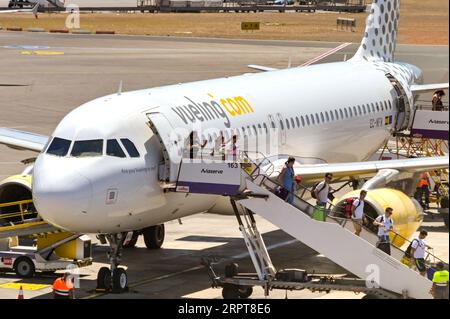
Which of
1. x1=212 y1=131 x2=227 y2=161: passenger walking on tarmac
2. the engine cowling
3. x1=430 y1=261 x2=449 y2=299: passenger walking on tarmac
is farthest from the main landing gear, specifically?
x1=430 y1=261 x2=449 y2=299: passenger walking on tarmac

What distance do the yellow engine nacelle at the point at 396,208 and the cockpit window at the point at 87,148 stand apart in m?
7.49

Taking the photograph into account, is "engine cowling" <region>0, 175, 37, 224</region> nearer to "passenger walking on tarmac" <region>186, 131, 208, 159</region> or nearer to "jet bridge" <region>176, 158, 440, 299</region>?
"passenger walking on tarmac" <region>186, 131, 208, 159</region>

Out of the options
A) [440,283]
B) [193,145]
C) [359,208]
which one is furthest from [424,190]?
[440,283]

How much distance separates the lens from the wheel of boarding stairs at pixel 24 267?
33625 millimetres

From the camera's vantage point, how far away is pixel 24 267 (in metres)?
33.8

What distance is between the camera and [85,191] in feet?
96.9

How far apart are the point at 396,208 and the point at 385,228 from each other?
85.6 inches

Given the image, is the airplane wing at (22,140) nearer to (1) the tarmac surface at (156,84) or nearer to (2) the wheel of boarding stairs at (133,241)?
(1) the tarmac surface at (156,84)

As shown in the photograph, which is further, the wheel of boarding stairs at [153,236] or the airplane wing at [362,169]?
the wheel of boarding stairs at [153,236]

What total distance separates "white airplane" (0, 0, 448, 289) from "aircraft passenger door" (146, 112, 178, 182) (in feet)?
0.10

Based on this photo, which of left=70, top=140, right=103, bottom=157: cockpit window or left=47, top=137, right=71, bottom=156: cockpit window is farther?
left=47, top=137, right=71, bottom=156: cockpit window

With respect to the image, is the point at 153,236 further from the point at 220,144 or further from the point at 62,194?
the point at 62,194

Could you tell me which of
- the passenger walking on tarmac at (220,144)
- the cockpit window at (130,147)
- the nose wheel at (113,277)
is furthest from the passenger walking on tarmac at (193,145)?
the nose wheel at (113,277)

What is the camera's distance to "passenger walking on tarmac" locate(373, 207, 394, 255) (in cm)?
3041
